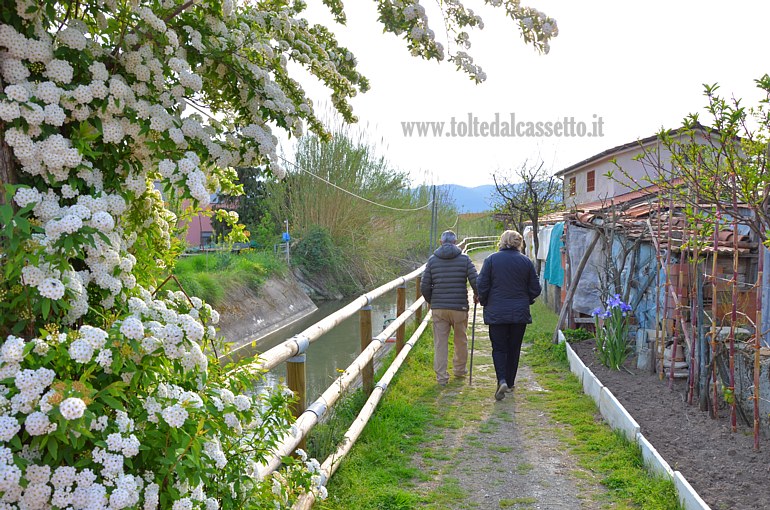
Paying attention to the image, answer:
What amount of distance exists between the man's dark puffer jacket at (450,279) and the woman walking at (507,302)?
0.49 meters

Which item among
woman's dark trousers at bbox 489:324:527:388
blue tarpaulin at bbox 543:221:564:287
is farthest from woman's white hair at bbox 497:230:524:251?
blue tarpaulin at bbox 543:221:564:287

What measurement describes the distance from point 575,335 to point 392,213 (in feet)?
51.6

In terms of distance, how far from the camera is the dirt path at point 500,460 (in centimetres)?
418

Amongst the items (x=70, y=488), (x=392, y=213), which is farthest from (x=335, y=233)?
(x=70, y=488)

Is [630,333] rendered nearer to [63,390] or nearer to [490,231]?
[63,390]

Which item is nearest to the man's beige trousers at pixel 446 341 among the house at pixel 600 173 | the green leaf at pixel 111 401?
the green leaf at pixel 111 401

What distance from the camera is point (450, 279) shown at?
7.46 metres

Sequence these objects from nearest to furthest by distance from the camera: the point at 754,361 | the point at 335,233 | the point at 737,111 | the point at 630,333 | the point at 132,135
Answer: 1. the point at 132,135
2. the point at 737,111
3. the point at 754,361
4. the point at 630,333
5. the point at 335,233

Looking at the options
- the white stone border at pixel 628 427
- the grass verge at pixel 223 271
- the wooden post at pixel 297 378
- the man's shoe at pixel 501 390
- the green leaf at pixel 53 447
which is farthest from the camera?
the grass verge at pixel 223 271

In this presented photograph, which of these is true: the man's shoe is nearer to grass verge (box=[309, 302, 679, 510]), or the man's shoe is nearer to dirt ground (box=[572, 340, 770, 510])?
grass verge (box=[309, 302, 679, 510])

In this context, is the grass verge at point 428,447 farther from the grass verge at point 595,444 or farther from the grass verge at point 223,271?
the grass verge at point 223,271

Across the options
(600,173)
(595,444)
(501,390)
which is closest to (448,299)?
(501,390)

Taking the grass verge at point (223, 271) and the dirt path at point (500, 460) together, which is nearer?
the dirt path at point (500, 460)

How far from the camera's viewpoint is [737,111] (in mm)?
3723
